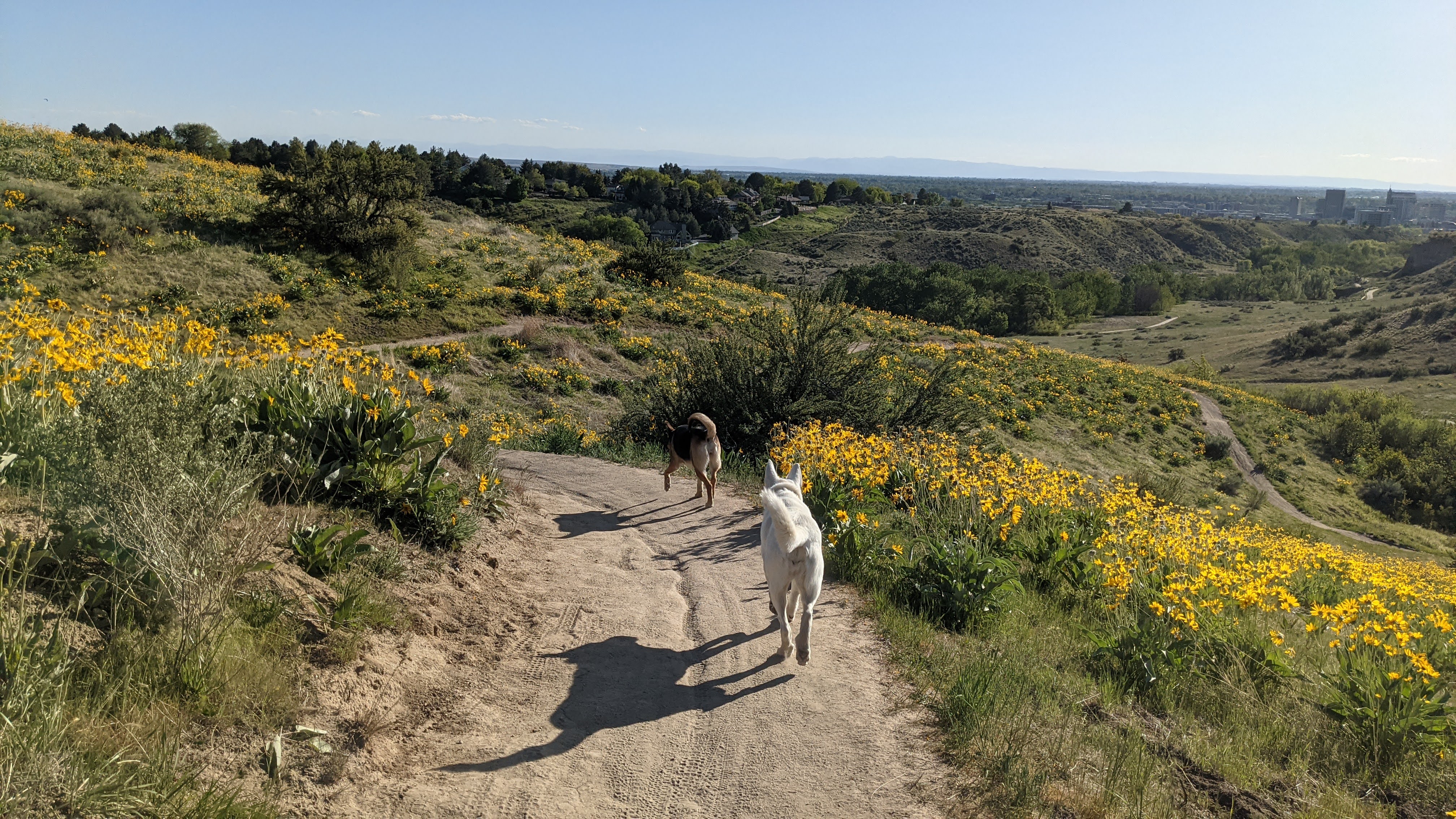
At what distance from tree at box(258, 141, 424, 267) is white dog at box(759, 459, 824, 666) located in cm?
2071

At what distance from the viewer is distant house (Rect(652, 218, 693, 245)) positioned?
106 metres

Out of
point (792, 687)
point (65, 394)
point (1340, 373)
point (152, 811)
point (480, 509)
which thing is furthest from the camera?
point (1340, 373)

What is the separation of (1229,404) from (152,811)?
4475cm

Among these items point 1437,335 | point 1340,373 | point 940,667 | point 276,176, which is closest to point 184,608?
point 940,667

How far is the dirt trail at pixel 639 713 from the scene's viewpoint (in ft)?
11.1

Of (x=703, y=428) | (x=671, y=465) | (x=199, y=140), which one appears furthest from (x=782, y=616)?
(x=199, y=140)

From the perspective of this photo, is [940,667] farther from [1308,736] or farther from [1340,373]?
[1340,373]

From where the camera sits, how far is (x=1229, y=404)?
3809cm

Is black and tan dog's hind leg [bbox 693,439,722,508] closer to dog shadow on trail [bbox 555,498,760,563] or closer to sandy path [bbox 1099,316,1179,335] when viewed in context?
dog shadow on trail [bbox 555,498,760,563]

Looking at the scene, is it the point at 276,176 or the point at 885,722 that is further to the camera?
the point at 276,176

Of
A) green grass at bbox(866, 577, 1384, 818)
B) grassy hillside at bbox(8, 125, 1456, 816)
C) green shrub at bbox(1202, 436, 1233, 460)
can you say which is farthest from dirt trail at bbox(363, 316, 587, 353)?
green shrub at bbox(1202, 436, 1233, 460)

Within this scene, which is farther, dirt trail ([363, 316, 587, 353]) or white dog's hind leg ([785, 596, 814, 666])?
dirt trail ([363, 316, 587, 353])

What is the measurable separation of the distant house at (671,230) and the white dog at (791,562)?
101 metres

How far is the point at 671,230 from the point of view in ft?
363
